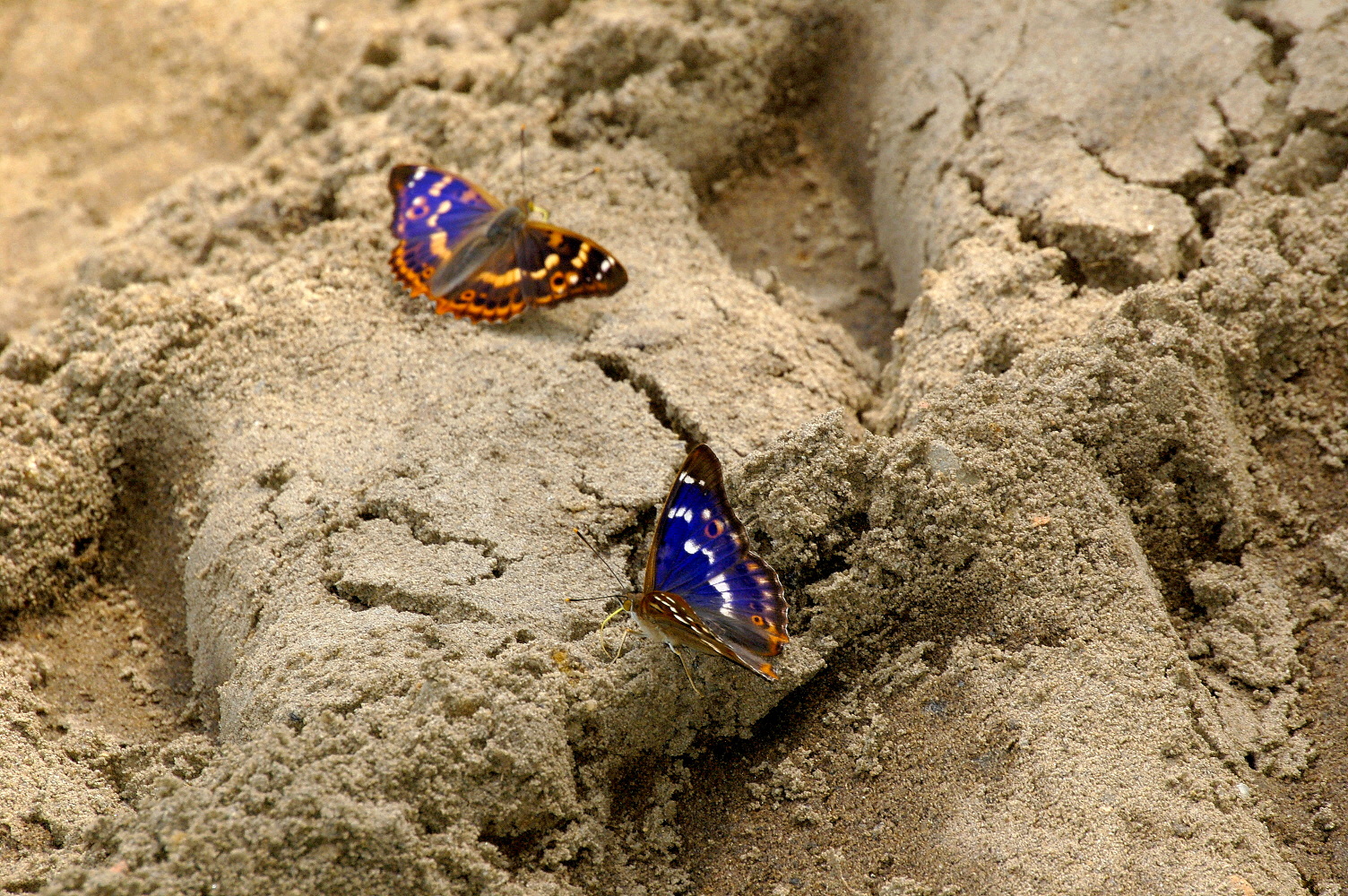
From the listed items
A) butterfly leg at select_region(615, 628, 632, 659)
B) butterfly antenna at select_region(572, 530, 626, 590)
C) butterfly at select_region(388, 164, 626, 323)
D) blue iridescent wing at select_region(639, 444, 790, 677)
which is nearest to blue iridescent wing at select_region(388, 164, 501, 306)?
butterfly at select_region(388, 164, 626, 323)

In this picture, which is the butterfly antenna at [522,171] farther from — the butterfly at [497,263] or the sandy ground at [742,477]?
the butterfly at [497,263]

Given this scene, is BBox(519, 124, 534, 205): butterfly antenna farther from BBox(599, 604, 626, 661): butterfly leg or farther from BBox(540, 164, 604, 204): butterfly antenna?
BBox(599, 604, 626, 661): butterfly leg

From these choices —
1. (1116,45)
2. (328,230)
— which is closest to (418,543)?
(328,230)

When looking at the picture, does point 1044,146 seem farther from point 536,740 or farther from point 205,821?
point 205,821

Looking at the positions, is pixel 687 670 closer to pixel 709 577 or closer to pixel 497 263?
pixel 709 577

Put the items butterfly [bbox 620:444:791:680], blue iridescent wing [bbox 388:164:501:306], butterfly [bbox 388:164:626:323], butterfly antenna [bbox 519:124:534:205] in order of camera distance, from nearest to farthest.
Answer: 1. butterfly [bbox 620:444:791:680]
2. butterfly [bbox 388:164:626:323]
3. blue iridescent wing [bbox 388:164:501:306]
4. butterfly antenna [bbox 519:124:534:205]

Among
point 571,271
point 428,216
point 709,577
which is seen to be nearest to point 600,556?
point 709,577
